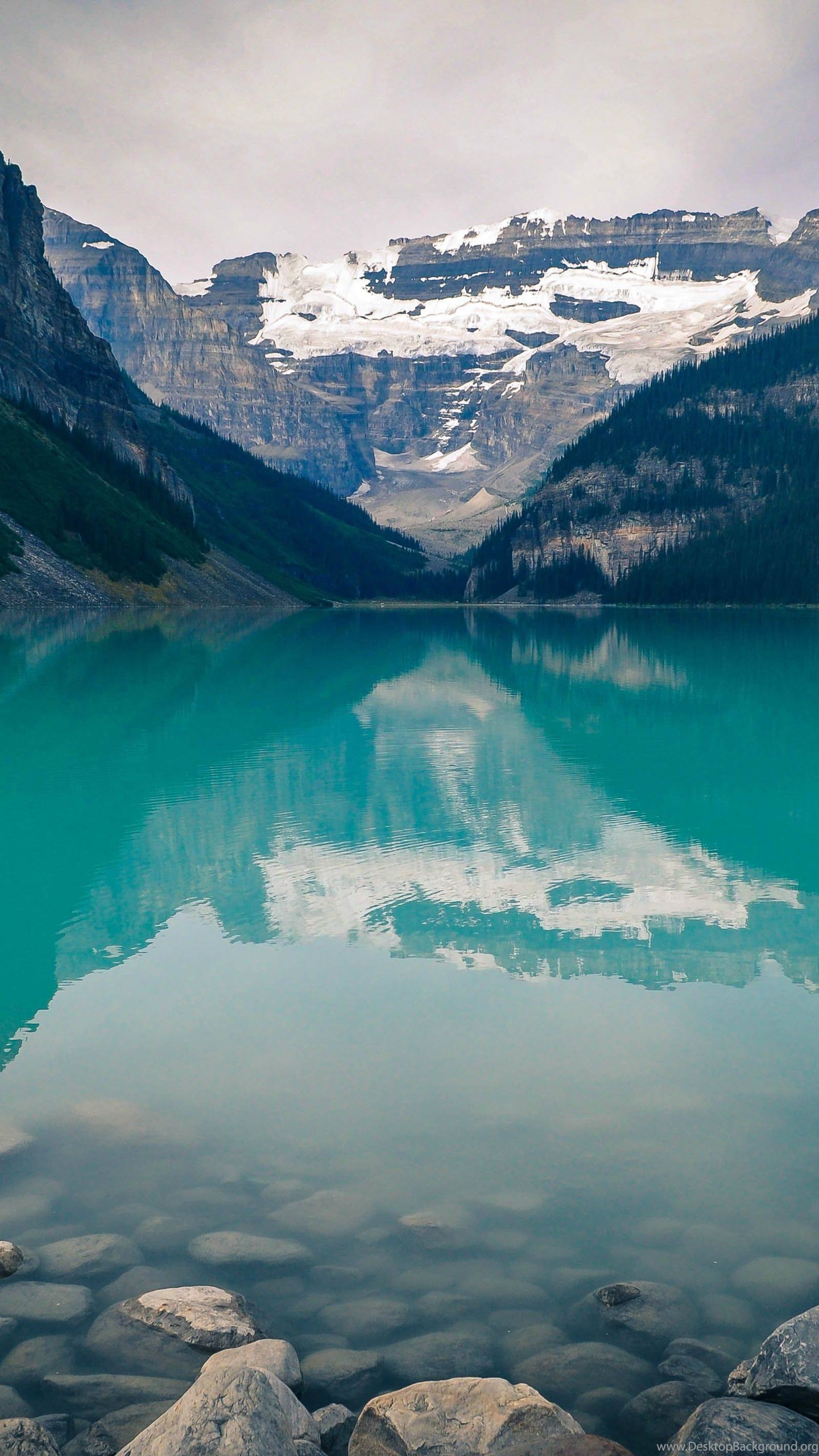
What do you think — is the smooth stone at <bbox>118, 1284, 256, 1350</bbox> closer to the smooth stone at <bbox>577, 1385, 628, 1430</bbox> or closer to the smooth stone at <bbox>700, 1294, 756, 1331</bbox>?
the smooth stone at <bbox>577, 1385, 628, 1430</bbox>

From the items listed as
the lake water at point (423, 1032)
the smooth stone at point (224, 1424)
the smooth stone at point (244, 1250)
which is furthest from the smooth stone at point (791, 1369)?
the smooth stone at point (244, 1250)

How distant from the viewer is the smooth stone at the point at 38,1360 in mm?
9906

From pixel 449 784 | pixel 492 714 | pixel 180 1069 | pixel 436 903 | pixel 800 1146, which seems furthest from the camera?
pixel 492 714

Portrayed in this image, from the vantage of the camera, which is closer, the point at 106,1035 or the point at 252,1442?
the point at 252,1442

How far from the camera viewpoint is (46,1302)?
1084cm

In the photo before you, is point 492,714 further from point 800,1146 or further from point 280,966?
point 800,1146

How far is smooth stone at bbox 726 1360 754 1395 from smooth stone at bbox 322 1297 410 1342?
3.12m

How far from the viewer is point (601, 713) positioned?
62.3 metres

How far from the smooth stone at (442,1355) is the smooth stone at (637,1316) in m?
0.97

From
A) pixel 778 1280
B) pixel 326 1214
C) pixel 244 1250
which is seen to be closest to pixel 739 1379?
pixel 778 1280

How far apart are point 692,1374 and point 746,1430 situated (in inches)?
50.1

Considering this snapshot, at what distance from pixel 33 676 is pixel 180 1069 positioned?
61.3m

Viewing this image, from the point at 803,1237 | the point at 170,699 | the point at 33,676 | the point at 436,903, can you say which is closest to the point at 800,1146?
the point at 803,1237

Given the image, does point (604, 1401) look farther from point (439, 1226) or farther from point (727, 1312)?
point (439, 1226)
